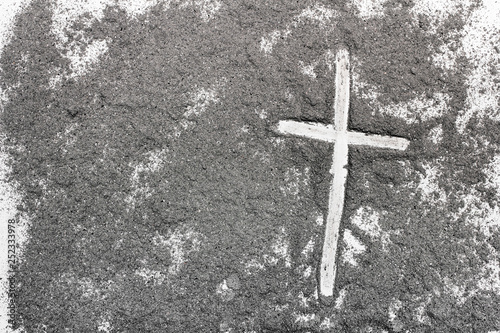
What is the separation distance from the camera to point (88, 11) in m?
1.62

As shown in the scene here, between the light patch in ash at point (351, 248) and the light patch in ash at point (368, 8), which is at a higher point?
the light patch in ash at point (368, 8)

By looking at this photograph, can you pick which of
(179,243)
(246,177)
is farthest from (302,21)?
(179,243)

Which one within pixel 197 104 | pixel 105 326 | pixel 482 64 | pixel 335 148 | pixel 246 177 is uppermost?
pixel 482 64

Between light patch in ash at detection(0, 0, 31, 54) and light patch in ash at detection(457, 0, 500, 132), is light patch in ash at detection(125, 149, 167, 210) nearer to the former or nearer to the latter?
light patch in ash at detection(0, 0, 31, 54)

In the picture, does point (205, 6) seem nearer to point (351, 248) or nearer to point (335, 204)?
point (335, 204)

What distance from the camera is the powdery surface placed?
1.55 m

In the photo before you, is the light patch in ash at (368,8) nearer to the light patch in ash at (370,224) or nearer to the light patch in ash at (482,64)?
the light patch in ash at (482,64)

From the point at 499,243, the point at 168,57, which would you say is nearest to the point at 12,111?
the point at 168,57

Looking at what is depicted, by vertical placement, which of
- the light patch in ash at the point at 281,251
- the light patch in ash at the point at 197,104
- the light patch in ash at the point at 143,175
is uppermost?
the light patch in ash at the point at 197,104

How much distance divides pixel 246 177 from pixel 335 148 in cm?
36

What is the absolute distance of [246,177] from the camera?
154 centimetres

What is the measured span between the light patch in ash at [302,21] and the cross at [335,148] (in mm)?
303

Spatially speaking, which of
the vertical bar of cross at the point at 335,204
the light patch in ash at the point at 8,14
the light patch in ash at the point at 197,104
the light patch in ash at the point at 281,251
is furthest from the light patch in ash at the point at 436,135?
the light patch in ash at the point at 8,14

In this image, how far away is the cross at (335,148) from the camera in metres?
1.56
